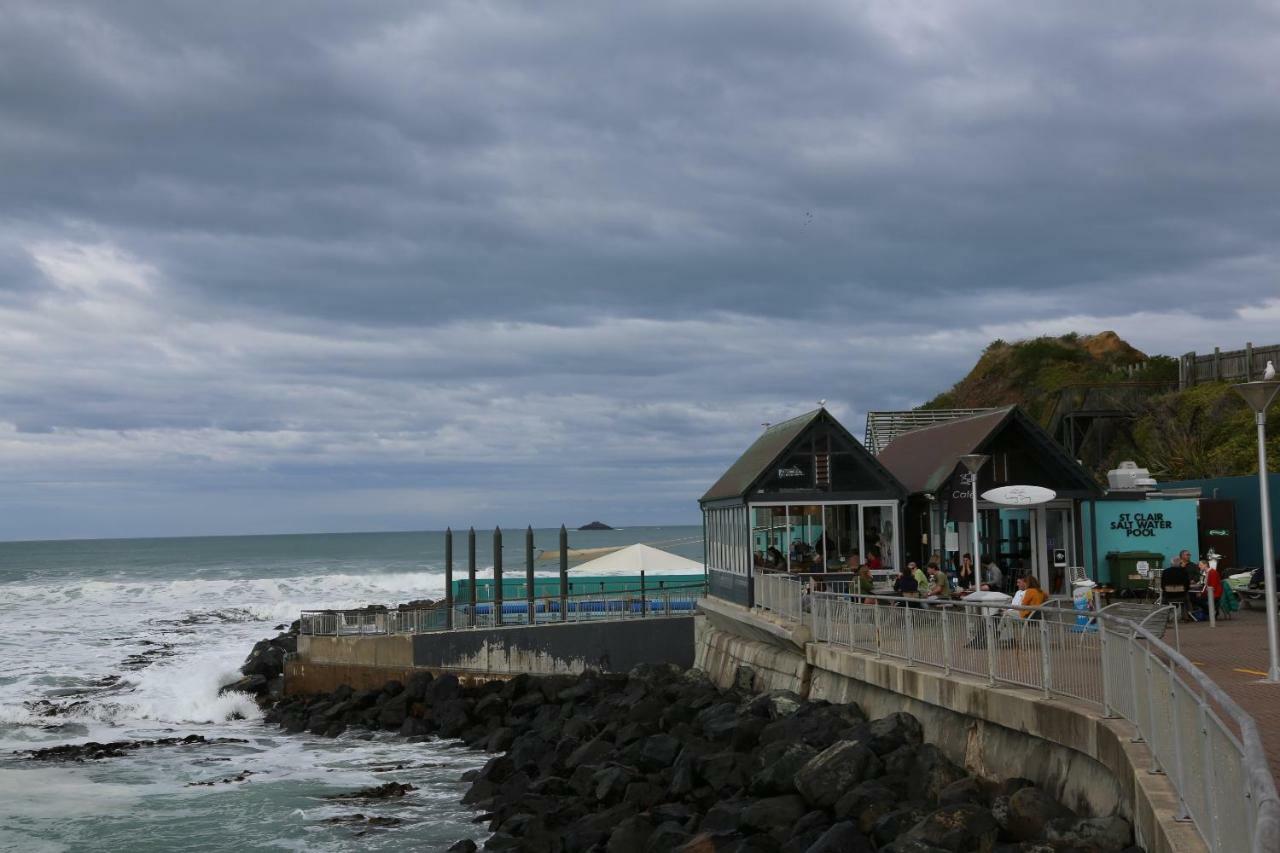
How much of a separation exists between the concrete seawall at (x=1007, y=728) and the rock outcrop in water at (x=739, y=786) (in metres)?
0.30

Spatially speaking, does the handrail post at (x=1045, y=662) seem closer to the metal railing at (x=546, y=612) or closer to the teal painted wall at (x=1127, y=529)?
the teal painted wall at (x=1127, y=529)

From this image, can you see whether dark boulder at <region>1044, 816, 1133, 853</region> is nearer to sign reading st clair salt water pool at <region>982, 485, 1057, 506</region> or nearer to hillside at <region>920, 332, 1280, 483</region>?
sign reading st clair salt water pool at <region>982, 485, 1057, 506</region>

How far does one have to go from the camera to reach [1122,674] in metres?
11.3

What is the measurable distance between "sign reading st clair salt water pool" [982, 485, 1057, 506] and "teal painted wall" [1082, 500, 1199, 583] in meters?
5.10

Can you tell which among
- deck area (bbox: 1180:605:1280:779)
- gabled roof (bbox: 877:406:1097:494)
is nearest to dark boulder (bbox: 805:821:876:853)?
deck area (bbox: 1180:605:1280:779)

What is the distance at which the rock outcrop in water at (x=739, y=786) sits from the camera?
40.5ft

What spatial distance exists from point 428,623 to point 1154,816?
2474 centimetres

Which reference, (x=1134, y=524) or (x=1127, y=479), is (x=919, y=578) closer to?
(x=1134, y=524)

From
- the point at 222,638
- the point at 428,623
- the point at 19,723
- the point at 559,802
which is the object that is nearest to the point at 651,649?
the point at 428,623

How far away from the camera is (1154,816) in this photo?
9.02 metres

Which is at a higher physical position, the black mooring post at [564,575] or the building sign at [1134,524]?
the building sign at [1134,524]

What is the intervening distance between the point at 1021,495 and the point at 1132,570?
591cm

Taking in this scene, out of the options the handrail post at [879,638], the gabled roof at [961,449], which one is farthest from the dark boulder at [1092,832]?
the gabled roof at [961,449]

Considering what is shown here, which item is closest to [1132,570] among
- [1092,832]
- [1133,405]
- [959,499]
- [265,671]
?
[959,499]
